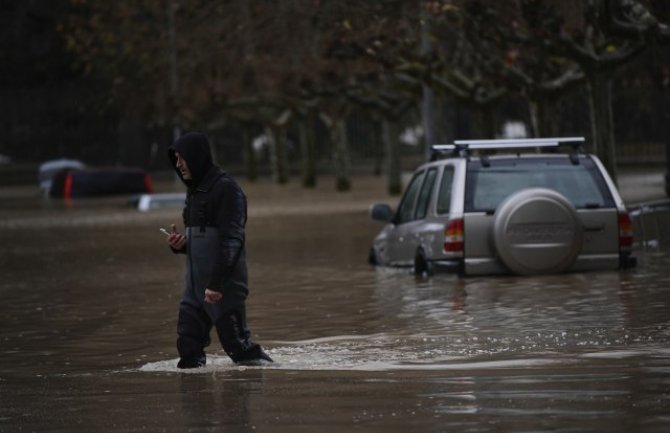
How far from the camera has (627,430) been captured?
9.74 meters

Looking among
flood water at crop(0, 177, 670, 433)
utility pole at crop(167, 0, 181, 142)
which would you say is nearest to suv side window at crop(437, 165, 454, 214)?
flood water at crop(0, 177, 670, 433)

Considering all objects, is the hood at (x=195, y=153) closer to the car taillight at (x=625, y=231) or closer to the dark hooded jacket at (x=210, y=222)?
the dark hooded jacket at (x=210, y=222)

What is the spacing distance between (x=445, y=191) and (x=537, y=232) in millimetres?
1422

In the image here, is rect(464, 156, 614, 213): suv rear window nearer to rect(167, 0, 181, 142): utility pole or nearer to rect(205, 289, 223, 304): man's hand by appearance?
rect(205, 289, 223, 304): man's hand

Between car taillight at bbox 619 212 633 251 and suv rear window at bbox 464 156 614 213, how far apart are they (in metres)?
0.20

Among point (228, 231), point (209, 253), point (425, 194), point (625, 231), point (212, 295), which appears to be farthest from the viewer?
point (425, 194)

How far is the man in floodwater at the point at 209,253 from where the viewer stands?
13.6 metres

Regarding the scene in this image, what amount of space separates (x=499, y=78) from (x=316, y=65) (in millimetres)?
13574

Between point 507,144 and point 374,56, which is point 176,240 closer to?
point 507,144

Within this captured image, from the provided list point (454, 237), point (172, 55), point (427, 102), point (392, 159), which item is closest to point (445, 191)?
point (454, 237)

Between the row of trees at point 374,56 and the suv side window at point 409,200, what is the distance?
16.4 ft

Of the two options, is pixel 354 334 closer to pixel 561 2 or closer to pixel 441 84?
pixel 561 2

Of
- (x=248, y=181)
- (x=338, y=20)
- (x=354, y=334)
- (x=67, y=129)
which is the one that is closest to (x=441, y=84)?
(x=338, y=20)

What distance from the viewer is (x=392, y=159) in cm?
6425
